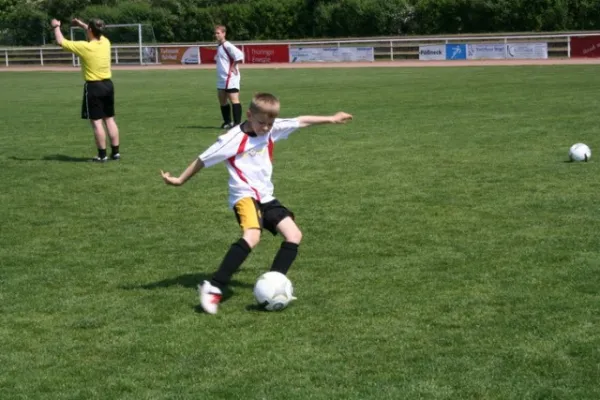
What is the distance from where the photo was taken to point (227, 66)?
703 inches

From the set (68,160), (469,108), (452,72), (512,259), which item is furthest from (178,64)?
(512,259)

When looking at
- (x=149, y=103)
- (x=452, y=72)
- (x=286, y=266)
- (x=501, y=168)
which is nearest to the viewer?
(x=286, y=266)

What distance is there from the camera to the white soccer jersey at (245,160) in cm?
680

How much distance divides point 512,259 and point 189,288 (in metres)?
2.53

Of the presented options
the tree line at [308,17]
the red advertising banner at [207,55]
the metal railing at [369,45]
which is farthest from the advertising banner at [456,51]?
the red advertising banner at [207,55]

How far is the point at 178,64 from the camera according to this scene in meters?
52.0

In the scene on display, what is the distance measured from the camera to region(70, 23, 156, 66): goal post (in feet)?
174

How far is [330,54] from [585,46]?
1305cm

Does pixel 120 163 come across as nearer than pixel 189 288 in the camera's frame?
No

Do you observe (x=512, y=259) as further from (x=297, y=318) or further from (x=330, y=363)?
(x=330, y=363)

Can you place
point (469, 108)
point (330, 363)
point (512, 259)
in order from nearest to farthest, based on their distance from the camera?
point (330, 363), point (512, 259), point (469, 108)

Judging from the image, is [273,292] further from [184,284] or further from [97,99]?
[97,99]

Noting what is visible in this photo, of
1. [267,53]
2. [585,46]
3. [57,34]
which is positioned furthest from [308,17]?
[57,34]

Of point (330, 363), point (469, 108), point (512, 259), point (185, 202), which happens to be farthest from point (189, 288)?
point (469, 108)
